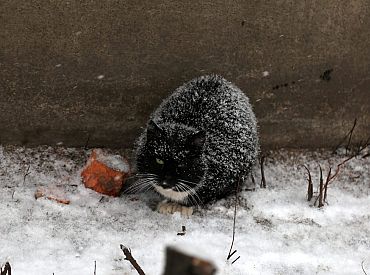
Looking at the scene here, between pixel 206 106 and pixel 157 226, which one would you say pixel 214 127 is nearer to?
pixel 206 106

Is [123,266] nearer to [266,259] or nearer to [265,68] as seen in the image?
[266,259]

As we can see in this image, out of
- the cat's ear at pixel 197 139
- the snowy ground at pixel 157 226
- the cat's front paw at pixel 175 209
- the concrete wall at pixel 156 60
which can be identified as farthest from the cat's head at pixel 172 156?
the concrete wall at pixel 156 60

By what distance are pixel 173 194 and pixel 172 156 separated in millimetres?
394

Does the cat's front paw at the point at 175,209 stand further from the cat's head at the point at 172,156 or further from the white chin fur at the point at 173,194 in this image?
the cat's head at the point at 172,156

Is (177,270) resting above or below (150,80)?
below

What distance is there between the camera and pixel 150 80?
421cm

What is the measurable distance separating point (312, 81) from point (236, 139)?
2.76 feet

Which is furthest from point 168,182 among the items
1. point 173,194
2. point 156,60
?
point 156,60

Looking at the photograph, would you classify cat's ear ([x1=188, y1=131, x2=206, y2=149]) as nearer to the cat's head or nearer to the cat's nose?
the cat's head

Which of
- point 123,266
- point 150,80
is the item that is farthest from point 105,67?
point 123,266

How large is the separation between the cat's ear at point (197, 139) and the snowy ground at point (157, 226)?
55 centimetres

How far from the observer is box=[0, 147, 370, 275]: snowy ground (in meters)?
3.39

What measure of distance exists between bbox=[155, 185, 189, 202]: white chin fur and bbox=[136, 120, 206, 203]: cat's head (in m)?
0.07

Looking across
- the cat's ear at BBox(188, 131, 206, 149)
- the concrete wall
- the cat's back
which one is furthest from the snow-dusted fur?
the concrete wall
